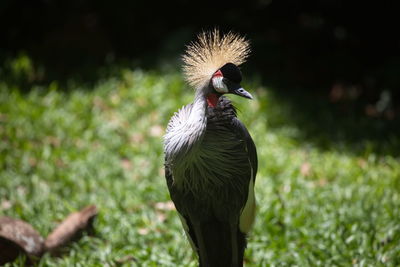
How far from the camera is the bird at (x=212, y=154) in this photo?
208cm

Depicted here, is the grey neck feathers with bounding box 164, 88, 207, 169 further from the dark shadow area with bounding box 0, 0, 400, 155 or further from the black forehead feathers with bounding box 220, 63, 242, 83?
the dark shadow area with bounding box 0, 0, 400, 155

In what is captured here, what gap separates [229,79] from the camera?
2.08 metres

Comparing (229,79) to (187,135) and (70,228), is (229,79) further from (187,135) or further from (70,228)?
(70,228)

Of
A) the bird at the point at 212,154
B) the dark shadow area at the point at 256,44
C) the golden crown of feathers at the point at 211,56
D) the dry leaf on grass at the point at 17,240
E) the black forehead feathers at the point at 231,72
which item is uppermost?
the dark shadow area at the point at 256,44

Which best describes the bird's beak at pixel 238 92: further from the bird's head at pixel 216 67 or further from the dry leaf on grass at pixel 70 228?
the dry leaf on grass at pixel 70 228

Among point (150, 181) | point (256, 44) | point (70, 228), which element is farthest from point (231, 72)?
point (256, 44)

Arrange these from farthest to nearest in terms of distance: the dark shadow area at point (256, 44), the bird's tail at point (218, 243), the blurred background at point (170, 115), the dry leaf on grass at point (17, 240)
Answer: the dark shadow area at point (256, 44) → the blurred background at point (170, 115) → the dry leaf on grass at point (17, 240) → the bird's tail at point (218, 243)

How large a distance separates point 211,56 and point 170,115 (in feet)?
8.92

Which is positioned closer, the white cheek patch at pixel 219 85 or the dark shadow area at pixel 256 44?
the white cheek patch at pixel 219 85

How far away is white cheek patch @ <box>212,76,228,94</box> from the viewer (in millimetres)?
2084

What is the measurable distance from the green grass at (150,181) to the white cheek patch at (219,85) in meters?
1.33

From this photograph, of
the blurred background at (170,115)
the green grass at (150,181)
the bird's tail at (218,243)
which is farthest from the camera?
the blurred background at (170,115)

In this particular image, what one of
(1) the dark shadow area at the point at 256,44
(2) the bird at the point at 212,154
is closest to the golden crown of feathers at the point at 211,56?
(2) the bird at the point at 212,154

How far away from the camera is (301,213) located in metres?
3.49
